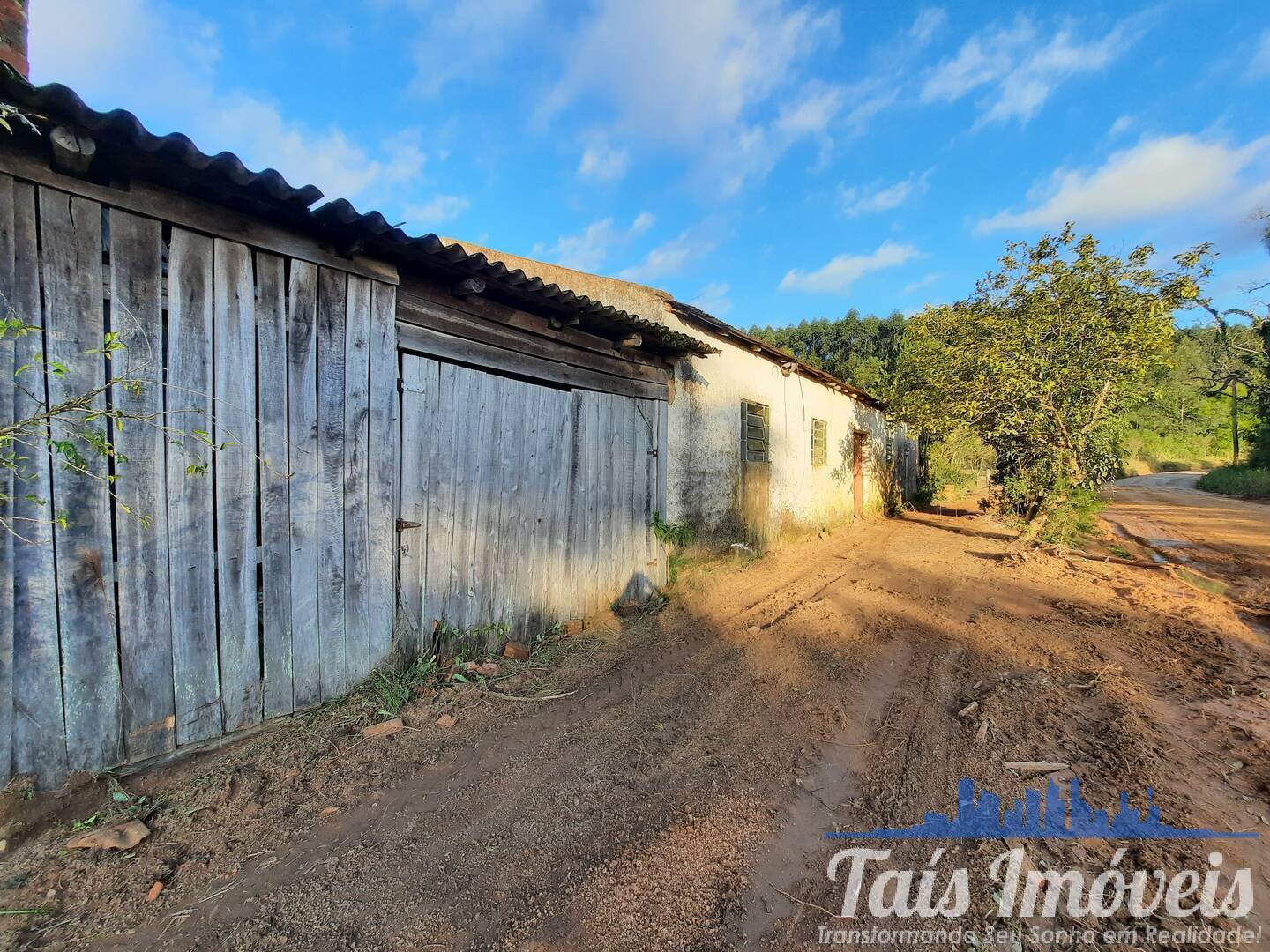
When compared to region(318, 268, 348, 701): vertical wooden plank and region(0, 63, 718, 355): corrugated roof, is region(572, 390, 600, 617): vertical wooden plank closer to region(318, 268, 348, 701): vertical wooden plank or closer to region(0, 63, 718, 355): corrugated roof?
region(0, 63, 718, 355): corrugated roof

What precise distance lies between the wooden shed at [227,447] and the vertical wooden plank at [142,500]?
0.03 feet

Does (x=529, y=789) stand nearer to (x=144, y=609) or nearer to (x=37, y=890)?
(x=37, y=890)

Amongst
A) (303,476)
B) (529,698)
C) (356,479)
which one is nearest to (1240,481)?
(529,698)

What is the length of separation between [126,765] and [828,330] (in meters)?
32.5

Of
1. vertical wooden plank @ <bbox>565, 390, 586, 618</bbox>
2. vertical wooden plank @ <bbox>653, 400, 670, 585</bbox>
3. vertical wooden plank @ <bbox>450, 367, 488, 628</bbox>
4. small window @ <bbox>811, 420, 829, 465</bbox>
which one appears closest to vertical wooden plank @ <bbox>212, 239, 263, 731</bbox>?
vertical wooden plank @ <bbox>450, 367, 488, 628</bbox>

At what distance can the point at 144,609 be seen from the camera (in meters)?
2.58

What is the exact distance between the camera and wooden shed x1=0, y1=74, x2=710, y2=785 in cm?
233

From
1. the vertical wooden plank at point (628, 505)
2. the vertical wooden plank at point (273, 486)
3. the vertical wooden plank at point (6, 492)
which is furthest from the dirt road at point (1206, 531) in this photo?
the vertical wooden plank at point (6, 492)

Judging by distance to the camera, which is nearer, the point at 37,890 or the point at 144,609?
the point at 37,890

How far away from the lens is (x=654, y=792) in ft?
8.46

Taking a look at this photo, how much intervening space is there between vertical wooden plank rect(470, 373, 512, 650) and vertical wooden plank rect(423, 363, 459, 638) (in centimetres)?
25

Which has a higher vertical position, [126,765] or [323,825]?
[126,765]

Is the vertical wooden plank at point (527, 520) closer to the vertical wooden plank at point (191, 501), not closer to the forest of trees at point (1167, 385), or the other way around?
the vertical wooden plank at point (191, 501)

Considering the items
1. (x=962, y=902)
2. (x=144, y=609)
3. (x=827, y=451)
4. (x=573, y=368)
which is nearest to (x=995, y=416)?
(x=827, y=451)
